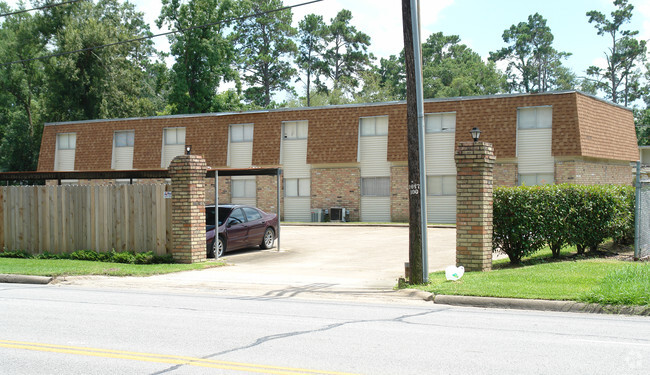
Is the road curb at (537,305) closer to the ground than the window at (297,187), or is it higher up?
closer to the ground

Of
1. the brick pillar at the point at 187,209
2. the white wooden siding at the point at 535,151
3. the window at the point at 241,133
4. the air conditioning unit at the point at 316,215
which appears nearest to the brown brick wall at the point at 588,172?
the white wooden siding at the point at 535,151

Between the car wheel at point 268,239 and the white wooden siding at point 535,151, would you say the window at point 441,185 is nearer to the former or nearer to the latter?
the white wooden siding at point 535,151

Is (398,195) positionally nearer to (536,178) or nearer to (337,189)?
(337,189)

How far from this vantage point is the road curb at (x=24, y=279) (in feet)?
48.9

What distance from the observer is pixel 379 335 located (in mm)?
8359

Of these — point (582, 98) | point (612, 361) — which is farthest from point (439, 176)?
point (612, 361)

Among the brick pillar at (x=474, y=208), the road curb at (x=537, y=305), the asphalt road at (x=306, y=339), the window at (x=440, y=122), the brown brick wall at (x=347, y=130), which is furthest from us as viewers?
the window at (x=440, y=122)

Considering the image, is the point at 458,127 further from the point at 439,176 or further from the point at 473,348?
the point at 473,348

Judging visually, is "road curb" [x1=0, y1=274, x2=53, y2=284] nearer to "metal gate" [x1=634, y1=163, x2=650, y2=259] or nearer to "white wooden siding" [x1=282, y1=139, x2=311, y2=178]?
"metal gate" [x1=634, y1=163, x2=650, y2=259]

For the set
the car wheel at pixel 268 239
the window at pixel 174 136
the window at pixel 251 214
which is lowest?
the car wheel at pixel 268 239

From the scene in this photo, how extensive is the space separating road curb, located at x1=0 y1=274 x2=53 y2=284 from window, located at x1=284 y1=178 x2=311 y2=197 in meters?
24.5

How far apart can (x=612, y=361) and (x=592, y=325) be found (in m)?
2.37

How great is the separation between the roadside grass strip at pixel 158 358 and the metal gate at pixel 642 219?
10693mm

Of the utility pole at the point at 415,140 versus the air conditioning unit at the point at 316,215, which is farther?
the air conditioning unit at the point at 316,215
